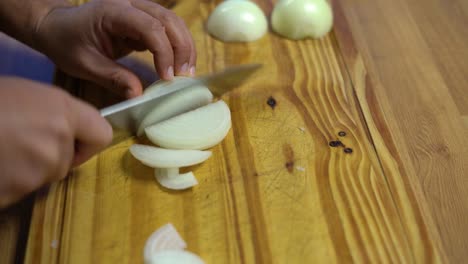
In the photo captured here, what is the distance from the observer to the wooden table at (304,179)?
2.91 feet

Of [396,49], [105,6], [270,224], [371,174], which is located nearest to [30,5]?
[105,6]

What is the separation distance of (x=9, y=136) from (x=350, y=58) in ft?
2.98

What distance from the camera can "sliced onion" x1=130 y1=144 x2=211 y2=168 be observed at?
3.14ft

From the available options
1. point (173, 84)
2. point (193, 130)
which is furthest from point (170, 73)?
point (193, 130)

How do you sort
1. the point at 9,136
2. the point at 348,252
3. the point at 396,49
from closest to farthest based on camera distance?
the point at 9,136 < the point at 348,252 < the point at 396,49

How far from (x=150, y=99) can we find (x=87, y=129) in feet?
0.76

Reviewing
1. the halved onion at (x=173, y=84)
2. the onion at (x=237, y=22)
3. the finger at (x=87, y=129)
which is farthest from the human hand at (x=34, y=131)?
the onion at (x=237, y=22)

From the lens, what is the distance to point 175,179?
3.19 ft

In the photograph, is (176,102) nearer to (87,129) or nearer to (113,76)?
(113,76)

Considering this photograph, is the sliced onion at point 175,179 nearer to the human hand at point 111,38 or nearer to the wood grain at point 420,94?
the human hand at point 111,38

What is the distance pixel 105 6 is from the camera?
1.07 meters

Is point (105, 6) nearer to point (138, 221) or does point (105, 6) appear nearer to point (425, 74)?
point (138, 221)

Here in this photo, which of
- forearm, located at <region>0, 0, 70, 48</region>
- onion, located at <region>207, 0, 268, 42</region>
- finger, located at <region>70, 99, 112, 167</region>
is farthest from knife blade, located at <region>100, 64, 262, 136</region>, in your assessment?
forearm, located at <region>0, 0, 70, 48</region>

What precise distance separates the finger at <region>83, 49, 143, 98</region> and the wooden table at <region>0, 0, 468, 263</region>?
9 cm
